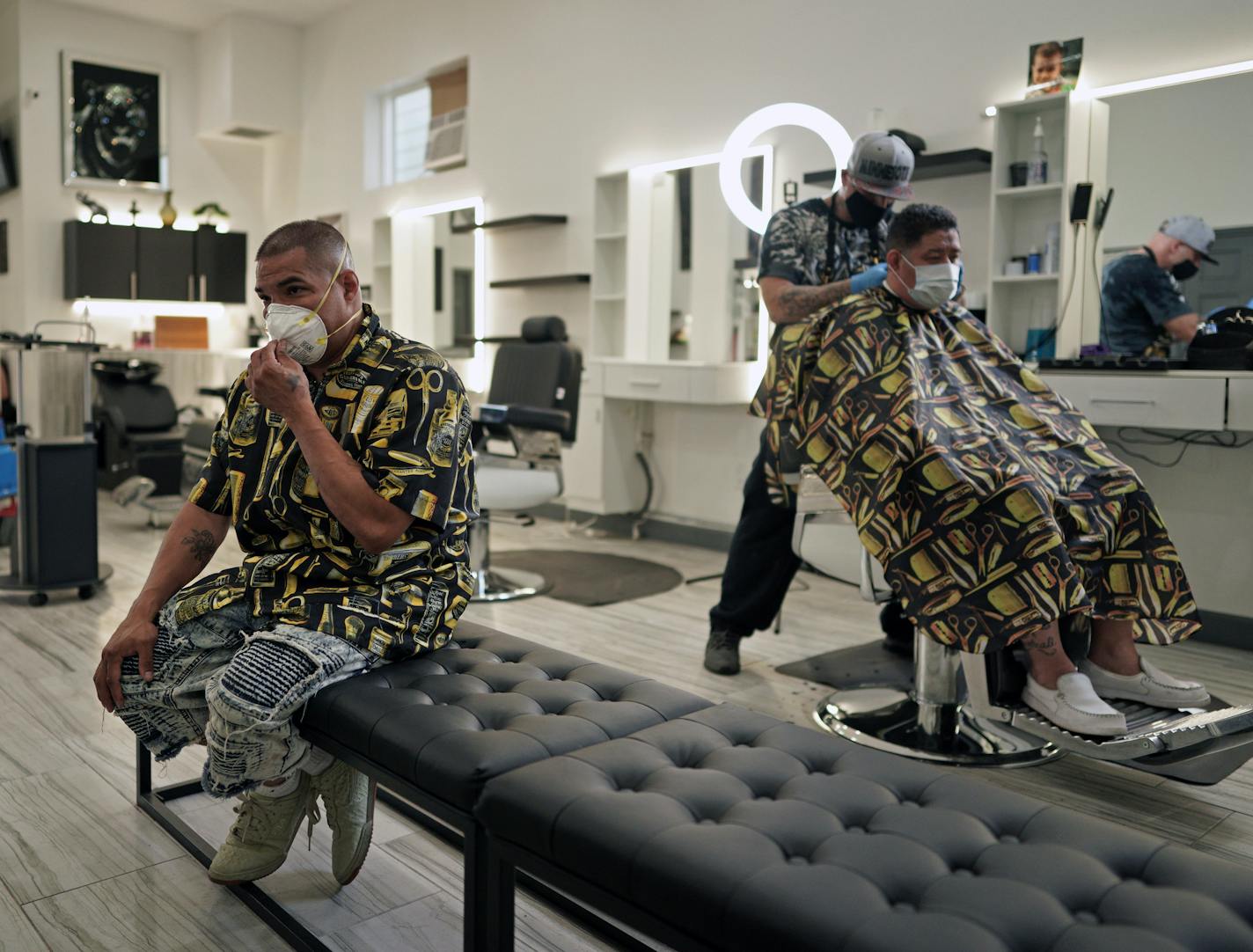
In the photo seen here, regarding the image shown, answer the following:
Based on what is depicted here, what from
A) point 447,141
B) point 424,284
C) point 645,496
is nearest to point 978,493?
point 645,496

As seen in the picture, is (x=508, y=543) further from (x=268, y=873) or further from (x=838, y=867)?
(x=838, y=867)

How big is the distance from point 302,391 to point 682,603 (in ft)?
8.06

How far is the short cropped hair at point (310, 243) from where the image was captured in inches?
63.2

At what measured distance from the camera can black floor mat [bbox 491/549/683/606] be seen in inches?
154

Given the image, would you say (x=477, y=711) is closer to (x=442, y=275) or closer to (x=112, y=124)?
(x=442, y=275)

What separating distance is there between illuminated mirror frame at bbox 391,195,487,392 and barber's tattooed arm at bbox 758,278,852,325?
3.62 metres

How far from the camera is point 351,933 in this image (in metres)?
1.57

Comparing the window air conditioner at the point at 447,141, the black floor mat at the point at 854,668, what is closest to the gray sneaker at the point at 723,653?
the black floor mat at the point at 854,668

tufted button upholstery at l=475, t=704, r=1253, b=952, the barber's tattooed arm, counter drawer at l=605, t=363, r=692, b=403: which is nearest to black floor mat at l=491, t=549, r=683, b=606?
counter drawer at l=605, t=363, r=692, b=403

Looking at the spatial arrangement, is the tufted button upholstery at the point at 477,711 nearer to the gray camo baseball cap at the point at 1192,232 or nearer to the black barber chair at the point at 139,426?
the gray camo baseball cap at the point at 1192,232

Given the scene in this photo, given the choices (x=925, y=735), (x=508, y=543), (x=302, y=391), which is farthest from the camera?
(x=508, y=543)

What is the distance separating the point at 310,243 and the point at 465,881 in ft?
3.12

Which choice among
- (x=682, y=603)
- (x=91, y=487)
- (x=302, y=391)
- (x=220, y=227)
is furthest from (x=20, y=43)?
(x=302, y=391)

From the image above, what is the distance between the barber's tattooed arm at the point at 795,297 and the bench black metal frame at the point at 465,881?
1.57 metres
